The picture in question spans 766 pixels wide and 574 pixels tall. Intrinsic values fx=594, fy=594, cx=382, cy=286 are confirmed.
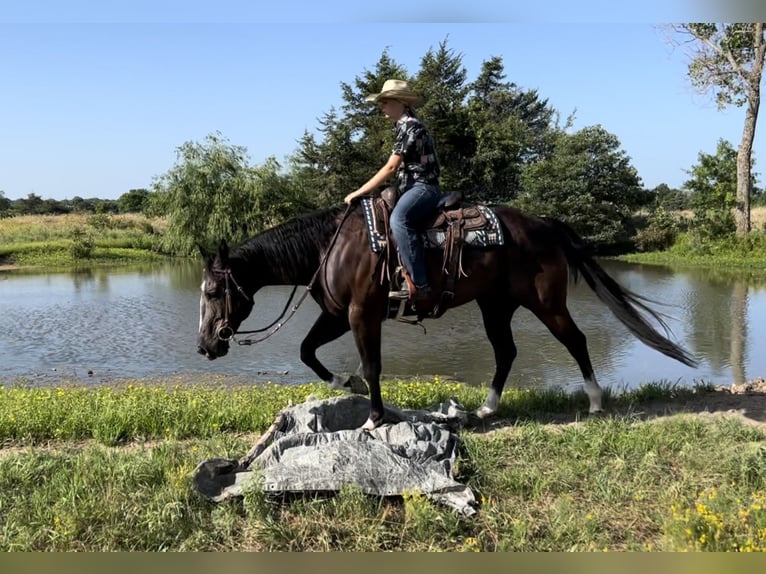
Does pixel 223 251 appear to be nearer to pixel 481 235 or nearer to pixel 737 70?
pixel 481 235

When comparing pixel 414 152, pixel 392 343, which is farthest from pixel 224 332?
pixel 392 343

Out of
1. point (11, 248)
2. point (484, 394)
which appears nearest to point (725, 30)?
point (484, 394)

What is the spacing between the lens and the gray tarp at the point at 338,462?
11.8 ft

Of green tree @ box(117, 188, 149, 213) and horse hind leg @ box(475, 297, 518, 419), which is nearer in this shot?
horse hind leg @ box(475, 297, 518, 419)

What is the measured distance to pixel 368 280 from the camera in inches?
187

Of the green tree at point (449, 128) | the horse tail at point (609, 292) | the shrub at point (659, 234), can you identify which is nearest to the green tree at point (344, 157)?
the green tree at point (449, 128)

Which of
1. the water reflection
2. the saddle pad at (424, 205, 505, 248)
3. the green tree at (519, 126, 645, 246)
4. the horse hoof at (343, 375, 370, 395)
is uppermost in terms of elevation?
the green tree at (519, 126, 645, 246)

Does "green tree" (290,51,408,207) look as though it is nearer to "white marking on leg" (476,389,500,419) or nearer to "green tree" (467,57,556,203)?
"green tree" (467,57,556,203)

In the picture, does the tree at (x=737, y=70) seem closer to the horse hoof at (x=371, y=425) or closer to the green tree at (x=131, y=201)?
the horse hoof at (x=371, y=425)

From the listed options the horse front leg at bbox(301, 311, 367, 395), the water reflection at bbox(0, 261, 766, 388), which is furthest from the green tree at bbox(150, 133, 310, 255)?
A: the horse front leg at bbox(301, 311, 367, 395)

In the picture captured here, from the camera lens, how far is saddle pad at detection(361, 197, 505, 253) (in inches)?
187

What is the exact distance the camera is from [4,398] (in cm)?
639

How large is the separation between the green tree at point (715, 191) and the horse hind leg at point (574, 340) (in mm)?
26120

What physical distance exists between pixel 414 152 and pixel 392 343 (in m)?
7.31
